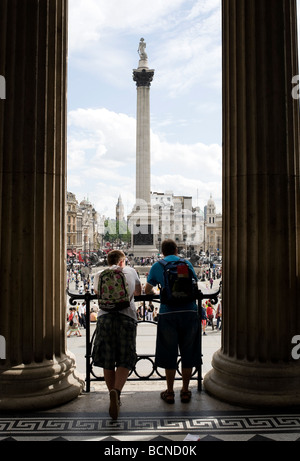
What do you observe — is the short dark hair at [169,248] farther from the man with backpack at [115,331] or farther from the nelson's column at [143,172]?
the nelson's column at [143,172]

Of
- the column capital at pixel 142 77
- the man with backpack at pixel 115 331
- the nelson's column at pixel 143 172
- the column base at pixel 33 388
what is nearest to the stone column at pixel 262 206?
the man with backpack at pixel 115 331

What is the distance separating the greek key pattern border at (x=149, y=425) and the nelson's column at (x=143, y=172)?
155 feet

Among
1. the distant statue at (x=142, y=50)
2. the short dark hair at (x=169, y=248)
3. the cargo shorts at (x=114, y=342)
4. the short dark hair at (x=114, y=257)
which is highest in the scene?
the distant statue at (x=142, y=50)

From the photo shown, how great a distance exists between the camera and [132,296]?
459 centimetres

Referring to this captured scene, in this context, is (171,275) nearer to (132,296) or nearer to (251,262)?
(132,296)

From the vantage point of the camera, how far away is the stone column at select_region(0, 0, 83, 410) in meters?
4.57

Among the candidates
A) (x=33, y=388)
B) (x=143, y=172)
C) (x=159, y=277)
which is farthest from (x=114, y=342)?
(x=143, y=172)

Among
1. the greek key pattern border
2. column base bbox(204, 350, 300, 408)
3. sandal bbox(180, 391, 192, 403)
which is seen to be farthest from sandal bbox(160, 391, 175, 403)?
column base bbox(204, 350, 300, 408)

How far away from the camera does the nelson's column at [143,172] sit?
5169 centimetres

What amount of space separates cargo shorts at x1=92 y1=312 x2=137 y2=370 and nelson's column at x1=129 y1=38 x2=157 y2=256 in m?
46.9

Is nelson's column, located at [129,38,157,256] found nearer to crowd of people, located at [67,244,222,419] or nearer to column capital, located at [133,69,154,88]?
column capital, located at [133,69,154,88]

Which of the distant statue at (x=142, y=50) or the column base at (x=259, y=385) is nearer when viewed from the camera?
the column base at (x=259, y=385)

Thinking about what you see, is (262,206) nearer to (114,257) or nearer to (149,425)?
(114,257)

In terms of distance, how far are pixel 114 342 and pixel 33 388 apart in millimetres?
993
